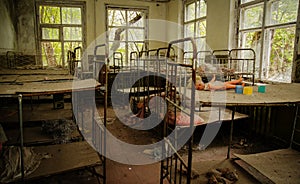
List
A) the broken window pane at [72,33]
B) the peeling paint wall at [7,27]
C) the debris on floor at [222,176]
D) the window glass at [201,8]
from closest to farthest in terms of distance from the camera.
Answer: the debris on floor at [222,176] < the peeling paint wall at [7,27] < the window glass at [201,8] < the broken window pane at [72,33]

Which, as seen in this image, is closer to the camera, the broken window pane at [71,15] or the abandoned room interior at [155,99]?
the abandoned room interior at [155,99]

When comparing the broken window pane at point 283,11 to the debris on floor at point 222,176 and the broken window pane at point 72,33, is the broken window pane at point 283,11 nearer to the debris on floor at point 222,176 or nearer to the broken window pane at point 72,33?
the debris on floor at point 222,176

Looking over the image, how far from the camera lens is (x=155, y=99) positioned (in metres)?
2.59

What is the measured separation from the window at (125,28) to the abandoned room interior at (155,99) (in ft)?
0.17

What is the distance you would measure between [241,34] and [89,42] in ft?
16.6

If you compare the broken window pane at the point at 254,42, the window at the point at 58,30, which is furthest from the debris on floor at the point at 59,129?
the window at the point at 58,30

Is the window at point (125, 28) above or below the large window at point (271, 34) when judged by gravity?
above

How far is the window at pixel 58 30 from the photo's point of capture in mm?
7273

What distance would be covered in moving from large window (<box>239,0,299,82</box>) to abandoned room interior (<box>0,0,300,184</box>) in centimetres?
2

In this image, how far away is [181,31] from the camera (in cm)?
755

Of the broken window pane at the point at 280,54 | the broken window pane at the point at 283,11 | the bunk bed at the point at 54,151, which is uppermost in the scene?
the broken window pane at the point at 283,11

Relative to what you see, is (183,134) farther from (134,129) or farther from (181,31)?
(181,31)

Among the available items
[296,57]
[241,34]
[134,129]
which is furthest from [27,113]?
[241,34]

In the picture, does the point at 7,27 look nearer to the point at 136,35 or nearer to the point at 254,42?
the point at 136,35
